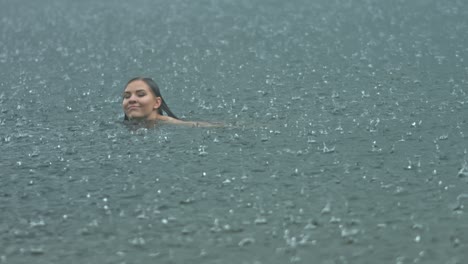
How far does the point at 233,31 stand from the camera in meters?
41.7

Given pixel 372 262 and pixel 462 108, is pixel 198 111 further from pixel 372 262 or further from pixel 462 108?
pixel 372 262

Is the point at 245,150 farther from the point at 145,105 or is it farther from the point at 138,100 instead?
the point at 138,100

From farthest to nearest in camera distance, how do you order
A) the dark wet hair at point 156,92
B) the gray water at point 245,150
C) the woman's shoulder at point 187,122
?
the dark wet hair at point 156,92 < the woman's shoulder at point 187,122 < the gray water at point 245,150

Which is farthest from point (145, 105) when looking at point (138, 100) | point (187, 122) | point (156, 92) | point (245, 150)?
point (245, 150)

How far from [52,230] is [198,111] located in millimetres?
9629

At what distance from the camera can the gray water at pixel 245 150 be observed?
15.7 m

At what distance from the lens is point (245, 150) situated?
21422 mm

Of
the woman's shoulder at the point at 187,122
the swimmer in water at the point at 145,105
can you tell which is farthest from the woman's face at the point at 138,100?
the woman's shoulder at the point at 187,122

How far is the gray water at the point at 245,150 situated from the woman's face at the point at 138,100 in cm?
55

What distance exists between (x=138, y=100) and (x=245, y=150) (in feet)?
12.3

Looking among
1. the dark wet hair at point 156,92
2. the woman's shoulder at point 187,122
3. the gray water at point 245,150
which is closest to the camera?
the gray water at point 245,150

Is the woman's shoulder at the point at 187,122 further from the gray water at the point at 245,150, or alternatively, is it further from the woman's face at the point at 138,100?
the woman's face at the point at 138,100

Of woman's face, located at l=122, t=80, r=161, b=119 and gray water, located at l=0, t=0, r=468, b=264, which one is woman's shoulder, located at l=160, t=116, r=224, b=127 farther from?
woman's face, located at l=122, t=80, r=161, b=119

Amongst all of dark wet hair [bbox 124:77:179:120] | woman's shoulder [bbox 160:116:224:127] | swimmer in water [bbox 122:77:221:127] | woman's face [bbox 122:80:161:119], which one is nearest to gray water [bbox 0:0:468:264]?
woman's shoulder [bbox 160:116:224:127]
